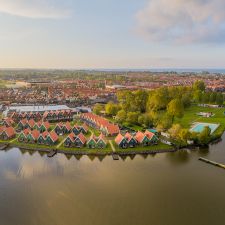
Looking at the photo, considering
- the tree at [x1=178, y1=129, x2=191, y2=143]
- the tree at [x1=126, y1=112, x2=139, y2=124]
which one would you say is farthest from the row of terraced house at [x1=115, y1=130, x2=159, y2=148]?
the tree at [x1=126, y1=112, x2=139, y2=124]

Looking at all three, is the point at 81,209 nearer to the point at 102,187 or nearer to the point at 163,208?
the point at 102,187

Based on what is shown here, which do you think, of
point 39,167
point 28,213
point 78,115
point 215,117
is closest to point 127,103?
point 78,115

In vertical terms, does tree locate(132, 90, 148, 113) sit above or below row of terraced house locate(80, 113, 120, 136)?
above

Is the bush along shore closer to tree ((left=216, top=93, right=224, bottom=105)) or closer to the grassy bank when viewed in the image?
the grassy bank

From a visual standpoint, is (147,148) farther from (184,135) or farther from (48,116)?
(48,116)

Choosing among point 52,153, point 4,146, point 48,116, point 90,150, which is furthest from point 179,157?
point 48,116

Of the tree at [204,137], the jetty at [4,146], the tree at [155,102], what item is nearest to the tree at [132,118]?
the tree at [155,102]
